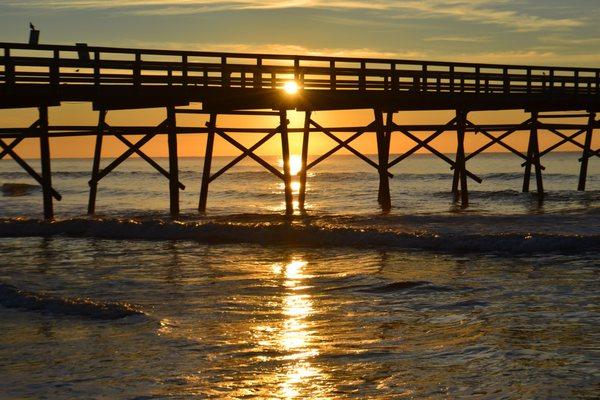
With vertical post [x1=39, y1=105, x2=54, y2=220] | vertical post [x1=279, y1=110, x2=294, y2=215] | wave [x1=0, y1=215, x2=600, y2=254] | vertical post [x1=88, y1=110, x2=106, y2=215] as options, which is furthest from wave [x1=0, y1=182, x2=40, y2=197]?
vertical post [x1=39, y1=105, x2=54, y2=220]

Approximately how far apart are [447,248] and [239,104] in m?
8.07

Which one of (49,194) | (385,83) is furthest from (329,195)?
(49,194)

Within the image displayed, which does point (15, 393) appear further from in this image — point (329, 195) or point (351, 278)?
point (329, 195)

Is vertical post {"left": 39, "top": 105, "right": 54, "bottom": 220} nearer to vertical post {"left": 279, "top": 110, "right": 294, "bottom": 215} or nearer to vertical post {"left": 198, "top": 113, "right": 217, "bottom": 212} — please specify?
vertical post {"left": 198, "top": 113, "right": 217, "bottom": 212}

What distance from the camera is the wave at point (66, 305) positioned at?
1196cm

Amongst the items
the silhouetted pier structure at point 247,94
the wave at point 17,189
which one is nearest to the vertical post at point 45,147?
the silhouetted pier structure at point 247,94

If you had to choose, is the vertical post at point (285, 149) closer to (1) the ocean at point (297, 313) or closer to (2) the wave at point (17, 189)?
(1) the ocean at point (297, 313)

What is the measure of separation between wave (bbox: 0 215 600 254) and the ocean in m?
0.07

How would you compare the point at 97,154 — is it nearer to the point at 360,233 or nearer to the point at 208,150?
the point at 208,150

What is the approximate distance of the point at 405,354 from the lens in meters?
9.68

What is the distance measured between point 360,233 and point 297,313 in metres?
10.1

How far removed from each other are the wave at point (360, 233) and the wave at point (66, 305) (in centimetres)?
897

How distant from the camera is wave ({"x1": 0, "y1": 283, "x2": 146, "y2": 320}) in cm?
1196

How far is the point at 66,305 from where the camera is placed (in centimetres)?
1241
